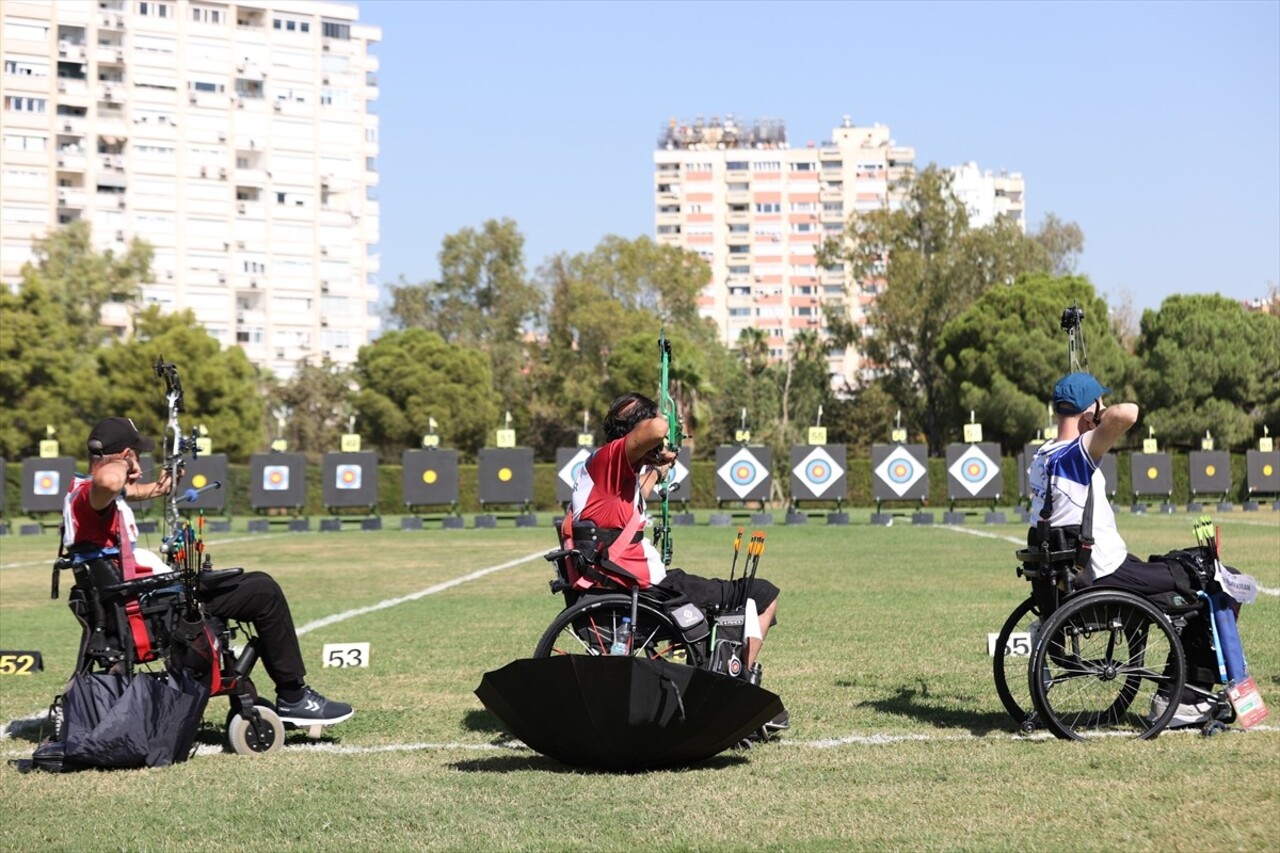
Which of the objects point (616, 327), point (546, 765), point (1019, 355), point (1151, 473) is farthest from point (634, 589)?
point (616, 327)

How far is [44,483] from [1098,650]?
3499 centimetres

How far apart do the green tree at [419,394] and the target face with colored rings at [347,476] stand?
22313 millimetres

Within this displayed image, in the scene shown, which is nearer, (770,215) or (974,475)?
(974,475)

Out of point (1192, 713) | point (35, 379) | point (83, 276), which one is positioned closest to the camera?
point (1192, 713)

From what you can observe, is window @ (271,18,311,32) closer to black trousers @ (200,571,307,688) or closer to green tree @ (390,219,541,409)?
green tree @ (390,219,541,409)

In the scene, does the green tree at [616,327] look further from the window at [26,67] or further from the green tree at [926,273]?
the window at [26,67]

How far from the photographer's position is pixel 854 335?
65.1m

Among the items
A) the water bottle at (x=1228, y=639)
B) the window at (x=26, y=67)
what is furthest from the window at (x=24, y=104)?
the water bottle at (x=1228, y=639)

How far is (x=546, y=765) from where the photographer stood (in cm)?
646

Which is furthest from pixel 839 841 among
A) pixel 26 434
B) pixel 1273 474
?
pixel 26 434

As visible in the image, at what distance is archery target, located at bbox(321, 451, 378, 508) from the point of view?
3666 centimetres

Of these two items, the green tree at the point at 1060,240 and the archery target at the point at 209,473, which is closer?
the archery target at the point at 209,473

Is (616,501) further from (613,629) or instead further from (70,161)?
(70,161)

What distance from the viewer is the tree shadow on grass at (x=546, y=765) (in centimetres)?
626
